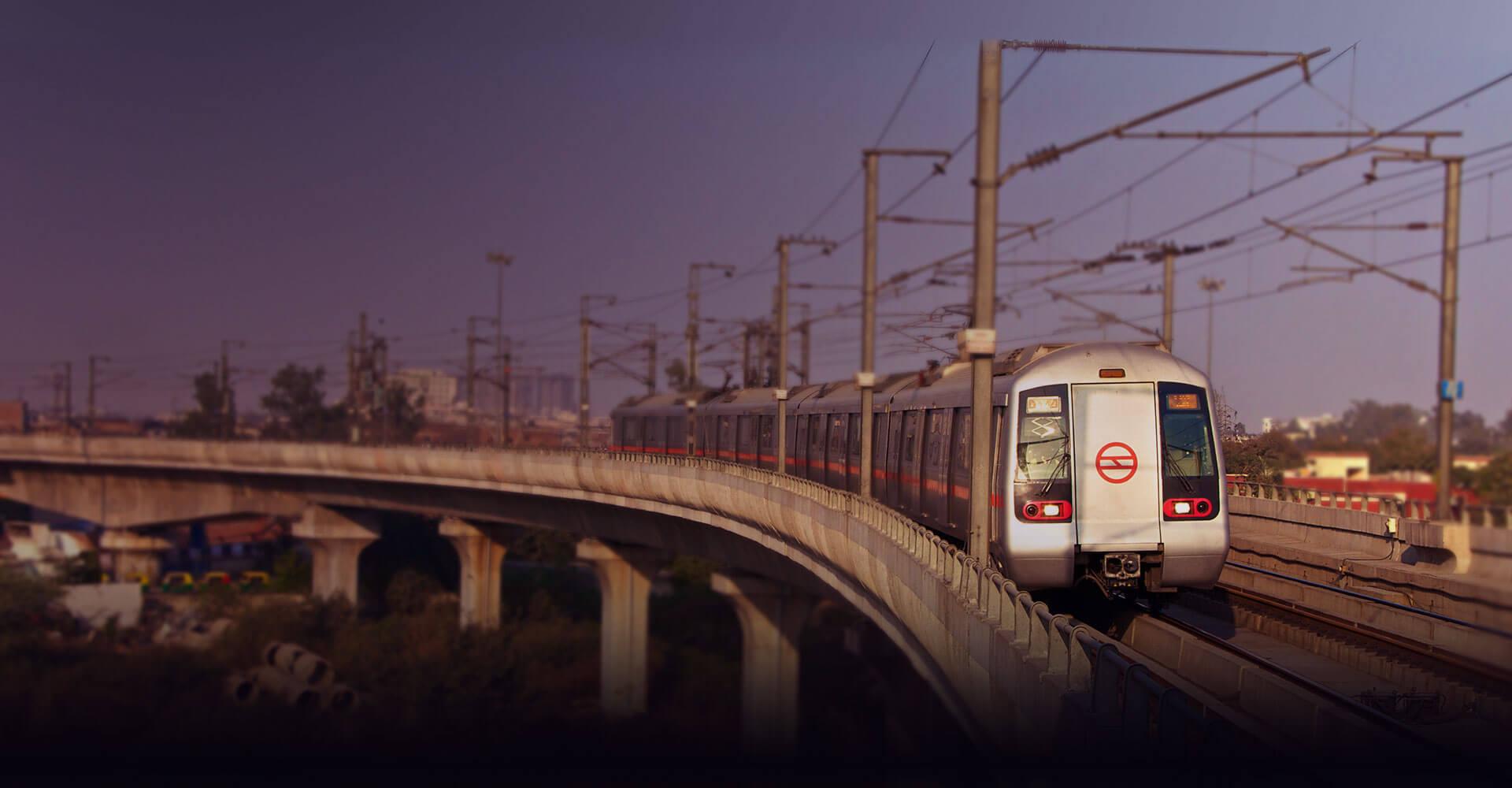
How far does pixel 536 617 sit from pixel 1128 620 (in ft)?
168

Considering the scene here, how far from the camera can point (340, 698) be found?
51.3 metres

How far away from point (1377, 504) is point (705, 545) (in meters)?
20.5

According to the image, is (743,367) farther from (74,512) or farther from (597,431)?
(74,512)

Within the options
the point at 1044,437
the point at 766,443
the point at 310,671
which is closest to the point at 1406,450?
the point at 766,443

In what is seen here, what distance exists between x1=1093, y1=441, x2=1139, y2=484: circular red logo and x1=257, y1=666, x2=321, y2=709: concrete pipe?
4179 cm

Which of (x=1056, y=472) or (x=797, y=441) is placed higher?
(x=1056, y=472)

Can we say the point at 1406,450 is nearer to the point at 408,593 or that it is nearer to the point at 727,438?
the point at 727,438

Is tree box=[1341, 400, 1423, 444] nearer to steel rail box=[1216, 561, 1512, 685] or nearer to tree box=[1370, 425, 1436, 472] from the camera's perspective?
tree box=[1370, 425, 1436, 472]

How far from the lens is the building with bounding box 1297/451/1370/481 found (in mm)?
37656

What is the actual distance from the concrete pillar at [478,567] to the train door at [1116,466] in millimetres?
45516

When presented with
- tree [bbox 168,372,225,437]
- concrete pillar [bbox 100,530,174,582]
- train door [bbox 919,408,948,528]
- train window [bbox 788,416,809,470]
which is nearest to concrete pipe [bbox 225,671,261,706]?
concrete pillar [bbox 100,530,174,582]

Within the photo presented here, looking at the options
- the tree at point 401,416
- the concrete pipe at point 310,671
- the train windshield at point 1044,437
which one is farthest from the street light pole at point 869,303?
the tree at point 401,416

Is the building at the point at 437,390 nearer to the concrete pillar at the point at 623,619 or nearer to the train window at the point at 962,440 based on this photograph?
the concrete pillar at the point at 623,619

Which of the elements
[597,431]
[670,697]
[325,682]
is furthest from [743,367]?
[325,682]
